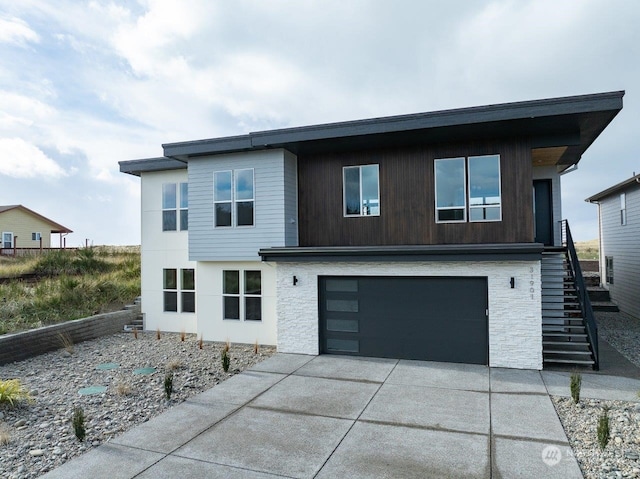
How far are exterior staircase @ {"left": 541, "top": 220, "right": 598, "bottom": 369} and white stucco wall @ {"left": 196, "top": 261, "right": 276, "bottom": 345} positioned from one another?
6.99m

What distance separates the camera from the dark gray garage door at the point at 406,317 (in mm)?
9969

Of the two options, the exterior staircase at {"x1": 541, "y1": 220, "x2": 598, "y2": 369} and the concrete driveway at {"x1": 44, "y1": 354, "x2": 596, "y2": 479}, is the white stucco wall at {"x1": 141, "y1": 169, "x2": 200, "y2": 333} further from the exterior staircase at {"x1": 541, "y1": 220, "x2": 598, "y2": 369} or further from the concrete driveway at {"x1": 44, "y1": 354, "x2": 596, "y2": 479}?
the exterior staircase at {"x1": 541, "y1": 220, "x2": 598, "y2": 369}

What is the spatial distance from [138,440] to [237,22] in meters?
10.2

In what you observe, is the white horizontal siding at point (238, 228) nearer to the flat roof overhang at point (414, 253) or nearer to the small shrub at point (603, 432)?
the flat roof overhang at point (414, 253)

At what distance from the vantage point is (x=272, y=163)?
11.7m

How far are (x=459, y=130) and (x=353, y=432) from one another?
7190mm

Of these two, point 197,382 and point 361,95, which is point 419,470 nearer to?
point 197,382

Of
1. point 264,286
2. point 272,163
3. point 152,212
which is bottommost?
point 264,286

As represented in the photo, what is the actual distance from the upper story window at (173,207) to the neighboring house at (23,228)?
26608 mm

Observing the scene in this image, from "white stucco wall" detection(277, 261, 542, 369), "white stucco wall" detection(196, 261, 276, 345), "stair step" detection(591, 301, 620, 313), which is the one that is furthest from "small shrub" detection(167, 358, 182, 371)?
"stair step" detection(591, 301, 620, 313)

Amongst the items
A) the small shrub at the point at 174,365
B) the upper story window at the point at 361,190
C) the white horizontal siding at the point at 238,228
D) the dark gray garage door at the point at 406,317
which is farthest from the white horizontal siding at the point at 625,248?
the small shrub at the point at 174,365

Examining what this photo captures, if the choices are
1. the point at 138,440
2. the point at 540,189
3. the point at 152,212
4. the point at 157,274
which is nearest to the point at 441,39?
the point at 540,189

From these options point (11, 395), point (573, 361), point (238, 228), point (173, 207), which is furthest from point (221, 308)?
point (573, 361)

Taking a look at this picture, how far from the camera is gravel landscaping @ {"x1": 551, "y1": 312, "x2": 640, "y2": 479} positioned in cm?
509
